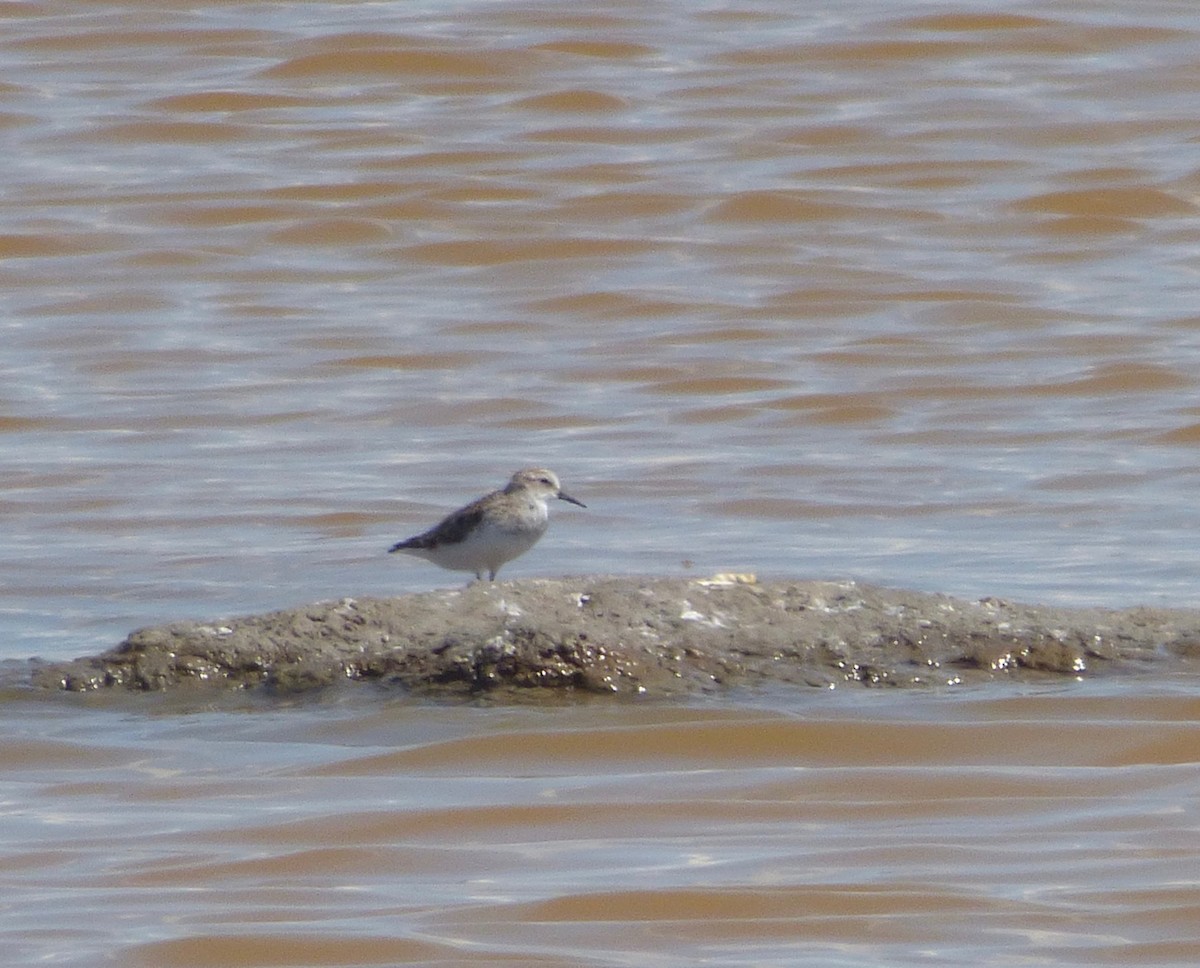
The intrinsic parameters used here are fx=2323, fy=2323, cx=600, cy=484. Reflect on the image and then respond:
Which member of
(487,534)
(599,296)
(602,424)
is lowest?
(602,424)

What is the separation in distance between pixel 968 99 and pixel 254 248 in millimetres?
5477

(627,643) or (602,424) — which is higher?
(627,643)

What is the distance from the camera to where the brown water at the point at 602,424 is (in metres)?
4.74

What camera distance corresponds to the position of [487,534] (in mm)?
7531

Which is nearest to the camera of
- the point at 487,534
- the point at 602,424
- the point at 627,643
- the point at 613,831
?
the point at 613,831

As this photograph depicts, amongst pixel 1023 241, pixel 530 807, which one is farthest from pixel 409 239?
pixel 530 807

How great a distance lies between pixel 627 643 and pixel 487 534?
4.74 ft

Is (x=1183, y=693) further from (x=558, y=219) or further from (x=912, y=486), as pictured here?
(x=558, y=219)

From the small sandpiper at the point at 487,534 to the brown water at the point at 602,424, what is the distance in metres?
0.73

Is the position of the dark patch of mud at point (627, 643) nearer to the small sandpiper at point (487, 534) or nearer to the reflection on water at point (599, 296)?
the small sandpiper at point (487, 534)

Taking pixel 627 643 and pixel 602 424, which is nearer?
pixel 627 643

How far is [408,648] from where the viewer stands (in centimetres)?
626

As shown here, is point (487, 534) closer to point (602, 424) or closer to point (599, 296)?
point (602, 424)

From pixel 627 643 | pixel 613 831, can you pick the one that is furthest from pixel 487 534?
pixel 613 831
